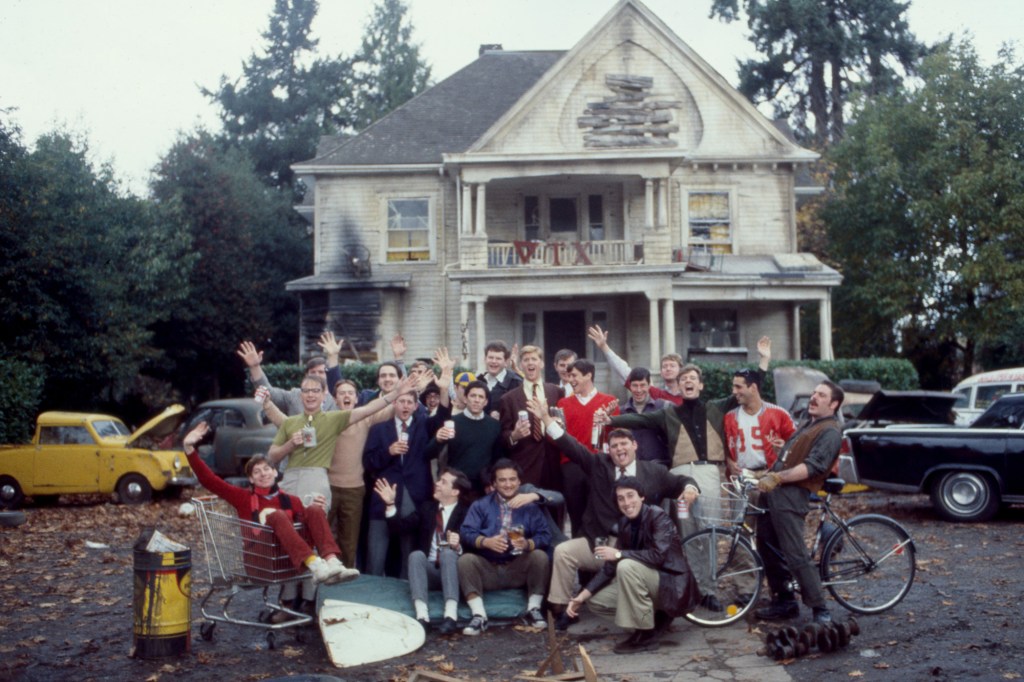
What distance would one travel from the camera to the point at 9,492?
17.3 meters

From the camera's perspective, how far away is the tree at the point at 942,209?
1116 inches

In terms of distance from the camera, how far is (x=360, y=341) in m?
27.5

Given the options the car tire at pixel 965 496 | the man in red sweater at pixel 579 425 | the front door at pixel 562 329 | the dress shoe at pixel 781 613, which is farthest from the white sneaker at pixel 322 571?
the front door at pixel 562 329

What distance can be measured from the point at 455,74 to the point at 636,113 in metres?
6.82

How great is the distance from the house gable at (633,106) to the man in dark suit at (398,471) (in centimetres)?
1800

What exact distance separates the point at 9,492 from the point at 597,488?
12.4 meters

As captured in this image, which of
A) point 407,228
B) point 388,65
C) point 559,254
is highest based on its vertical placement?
point 388,65

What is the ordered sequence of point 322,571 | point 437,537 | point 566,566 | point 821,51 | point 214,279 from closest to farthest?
1. point 322,571
2. point 566,566
3. point 437,537
4. point 214,279
5. point 821,51

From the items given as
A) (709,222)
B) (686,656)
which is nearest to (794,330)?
(709,222)

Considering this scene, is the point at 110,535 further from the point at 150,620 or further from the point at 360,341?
the point at 360,341

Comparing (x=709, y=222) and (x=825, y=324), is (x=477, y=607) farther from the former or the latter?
(x=709, y=222)

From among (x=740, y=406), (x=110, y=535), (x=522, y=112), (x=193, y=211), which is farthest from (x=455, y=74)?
(x=740, y=406)

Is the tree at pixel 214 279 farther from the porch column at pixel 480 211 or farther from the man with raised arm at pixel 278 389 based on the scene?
the man with raised arm at pixel 278 389

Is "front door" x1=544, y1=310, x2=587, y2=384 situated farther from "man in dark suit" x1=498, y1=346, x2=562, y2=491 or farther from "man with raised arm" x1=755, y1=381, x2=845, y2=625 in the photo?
"man with raised arm" x1=755, y1=381, x2=845, y2=625
